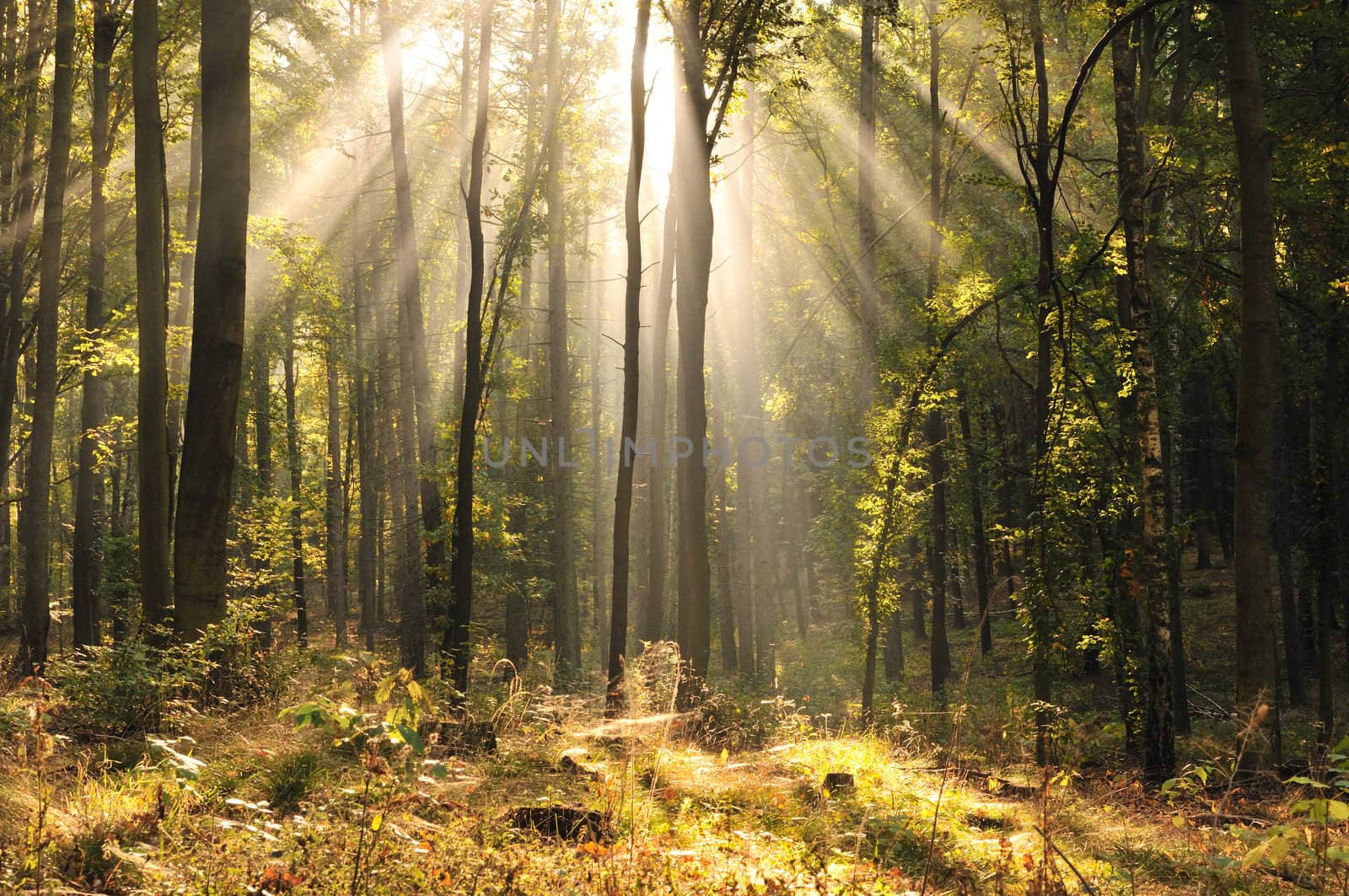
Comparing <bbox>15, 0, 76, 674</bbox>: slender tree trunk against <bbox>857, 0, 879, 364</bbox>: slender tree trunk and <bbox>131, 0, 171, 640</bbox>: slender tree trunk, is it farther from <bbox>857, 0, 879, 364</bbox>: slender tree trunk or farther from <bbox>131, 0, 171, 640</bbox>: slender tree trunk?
<bbox>857, 0, 879, 364</bbox>: slender tree trunk

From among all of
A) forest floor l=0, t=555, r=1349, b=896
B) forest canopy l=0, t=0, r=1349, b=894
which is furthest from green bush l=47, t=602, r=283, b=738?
forest floor l=0, t=555, r=1349, b=896

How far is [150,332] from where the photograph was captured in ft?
35.1

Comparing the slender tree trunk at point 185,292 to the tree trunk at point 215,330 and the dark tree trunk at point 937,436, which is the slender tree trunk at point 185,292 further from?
the dark tree trunk at point 937,436

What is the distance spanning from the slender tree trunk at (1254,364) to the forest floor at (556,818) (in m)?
1.33

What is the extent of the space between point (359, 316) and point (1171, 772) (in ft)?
79.3

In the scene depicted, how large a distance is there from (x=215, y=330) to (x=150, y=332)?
11.6 ft

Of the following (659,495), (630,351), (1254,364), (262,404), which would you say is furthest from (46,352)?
(1254,364)

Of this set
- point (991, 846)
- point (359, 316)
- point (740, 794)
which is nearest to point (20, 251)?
point (359, 316)

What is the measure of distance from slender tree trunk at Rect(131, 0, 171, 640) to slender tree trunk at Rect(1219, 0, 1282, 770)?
35.3ft

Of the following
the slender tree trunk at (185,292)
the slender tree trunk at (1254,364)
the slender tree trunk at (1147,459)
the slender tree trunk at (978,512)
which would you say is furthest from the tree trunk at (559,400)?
the slender tree trunk at (1254,364)

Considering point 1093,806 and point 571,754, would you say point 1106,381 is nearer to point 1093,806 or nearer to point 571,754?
point 1093,806

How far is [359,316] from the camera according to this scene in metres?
27.1

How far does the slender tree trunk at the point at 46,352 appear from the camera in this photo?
13.3 m

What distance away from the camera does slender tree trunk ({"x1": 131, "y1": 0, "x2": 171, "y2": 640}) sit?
994 cm
